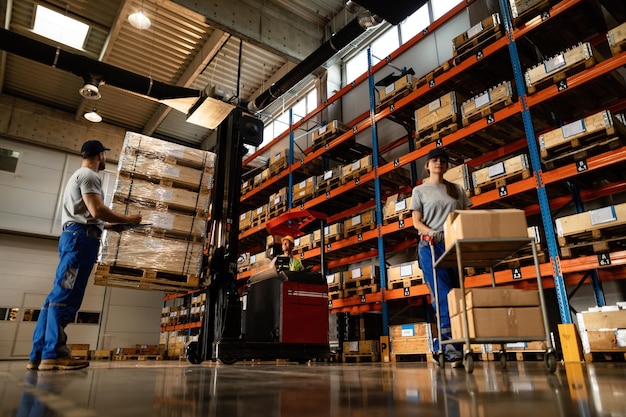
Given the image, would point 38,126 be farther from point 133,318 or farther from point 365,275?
point 365,275

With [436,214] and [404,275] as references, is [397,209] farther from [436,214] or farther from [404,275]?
[436,214]

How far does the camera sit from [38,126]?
47.2 feet

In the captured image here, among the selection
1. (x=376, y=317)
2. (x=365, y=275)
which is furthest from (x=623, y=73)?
(x=376, y=317)

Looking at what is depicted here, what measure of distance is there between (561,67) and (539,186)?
1613mm

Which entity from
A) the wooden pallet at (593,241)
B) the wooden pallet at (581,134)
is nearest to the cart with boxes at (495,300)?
the wooden pallet at (593,241)

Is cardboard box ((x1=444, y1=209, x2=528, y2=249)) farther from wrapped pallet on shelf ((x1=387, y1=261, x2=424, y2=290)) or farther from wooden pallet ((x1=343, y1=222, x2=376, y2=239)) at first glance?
wooden pallet ((x1=343, y1=222, x2=376, y2=239))

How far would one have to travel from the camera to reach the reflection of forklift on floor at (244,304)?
18.1ft

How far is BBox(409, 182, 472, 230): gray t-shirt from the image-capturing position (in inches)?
153

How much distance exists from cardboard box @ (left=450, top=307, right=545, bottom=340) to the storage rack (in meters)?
1.97

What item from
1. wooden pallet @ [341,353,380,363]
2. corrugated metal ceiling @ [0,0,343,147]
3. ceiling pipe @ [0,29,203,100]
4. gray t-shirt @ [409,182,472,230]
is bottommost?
wooden pallet @ [341,353,380,363]

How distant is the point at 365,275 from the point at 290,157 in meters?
4.17

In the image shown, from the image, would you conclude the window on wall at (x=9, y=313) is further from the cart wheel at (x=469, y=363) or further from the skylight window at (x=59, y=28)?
the cart wheel at (x=469, y=363)

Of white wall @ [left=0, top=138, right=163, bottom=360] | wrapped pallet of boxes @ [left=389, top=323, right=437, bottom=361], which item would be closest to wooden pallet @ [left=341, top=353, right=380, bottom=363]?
wrapped pallet of boxes @ [left=389, top=323, right=437, bottom=361]

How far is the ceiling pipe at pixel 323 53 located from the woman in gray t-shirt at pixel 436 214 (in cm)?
449
